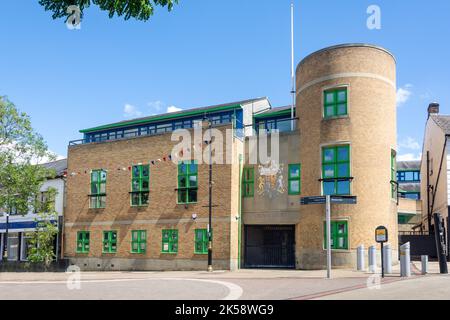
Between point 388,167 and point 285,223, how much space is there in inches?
236

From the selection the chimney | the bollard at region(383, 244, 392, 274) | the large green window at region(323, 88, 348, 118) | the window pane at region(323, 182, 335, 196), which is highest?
the chimney

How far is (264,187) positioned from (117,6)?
2198cm

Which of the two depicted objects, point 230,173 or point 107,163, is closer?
point 230,173

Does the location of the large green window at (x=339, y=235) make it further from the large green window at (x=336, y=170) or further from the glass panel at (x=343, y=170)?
the glass panel at (x=343, y=170)

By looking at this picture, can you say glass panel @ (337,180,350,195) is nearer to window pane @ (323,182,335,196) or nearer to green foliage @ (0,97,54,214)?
window pane @ (323,182,335,196)

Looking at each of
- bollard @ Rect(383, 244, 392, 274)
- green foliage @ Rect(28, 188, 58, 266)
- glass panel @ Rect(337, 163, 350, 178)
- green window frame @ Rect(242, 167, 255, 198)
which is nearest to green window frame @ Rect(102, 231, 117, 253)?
green foliage @ Rect(28, 188, 58, 266)

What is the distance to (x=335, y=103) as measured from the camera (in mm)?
27031

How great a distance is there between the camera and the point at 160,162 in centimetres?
3116

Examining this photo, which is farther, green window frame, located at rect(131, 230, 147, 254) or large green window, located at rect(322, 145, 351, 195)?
green window frame, located at rect(131, 230, 147, 254)

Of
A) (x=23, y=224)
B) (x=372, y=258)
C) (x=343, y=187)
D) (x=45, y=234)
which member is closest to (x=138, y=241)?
(x=45, y=234)

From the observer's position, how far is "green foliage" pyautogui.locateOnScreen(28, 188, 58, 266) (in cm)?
3325

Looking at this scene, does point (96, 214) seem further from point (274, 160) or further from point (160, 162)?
point (274, 160)

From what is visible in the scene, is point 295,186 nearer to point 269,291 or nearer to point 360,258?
point 360,258
